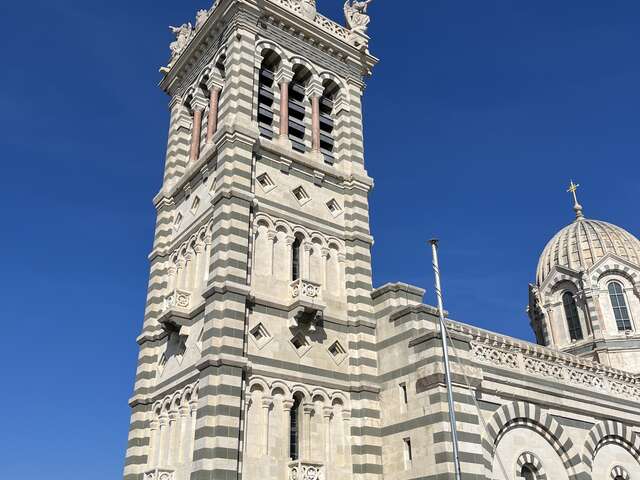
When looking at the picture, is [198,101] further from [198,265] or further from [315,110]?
[198,265]

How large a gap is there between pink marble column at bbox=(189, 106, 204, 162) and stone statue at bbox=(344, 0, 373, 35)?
10.1 metres

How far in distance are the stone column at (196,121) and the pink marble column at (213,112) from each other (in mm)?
1366

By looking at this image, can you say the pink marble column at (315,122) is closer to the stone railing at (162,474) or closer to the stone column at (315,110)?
the stone column at (315,110)

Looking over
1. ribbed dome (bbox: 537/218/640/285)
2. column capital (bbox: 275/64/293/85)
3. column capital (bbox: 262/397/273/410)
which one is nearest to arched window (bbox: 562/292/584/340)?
ribbed dome (bbox: 537/218/640/285)

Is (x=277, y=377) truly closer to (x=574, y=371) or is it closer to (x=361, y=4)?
(x=574, y=371)

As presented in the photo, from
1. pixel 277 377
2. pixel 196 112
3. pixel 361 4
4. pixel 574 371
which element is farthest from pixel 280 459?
pixel 361 4

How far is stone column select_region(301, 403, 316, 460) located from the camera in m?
23.4

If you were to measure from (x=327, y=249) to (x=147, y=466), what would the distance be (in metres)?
11.7

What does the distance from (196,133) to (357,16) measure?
480 inches

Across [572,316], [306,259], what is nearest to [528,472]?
[306,259]

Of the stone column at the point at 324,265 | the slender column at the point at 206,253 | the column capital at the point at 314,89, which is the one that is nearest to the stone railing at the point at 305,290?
the stone column at the point at 324,265

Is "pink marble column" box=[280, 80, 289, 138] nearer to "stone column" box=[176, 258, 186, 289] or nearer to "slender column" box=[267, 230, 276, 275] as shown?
"slender column" box=[267, 230, 276, 275]

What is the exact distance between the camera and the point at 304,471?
73.3 ft

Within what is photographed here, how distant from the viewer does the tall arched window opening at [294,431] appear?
76.5ft
